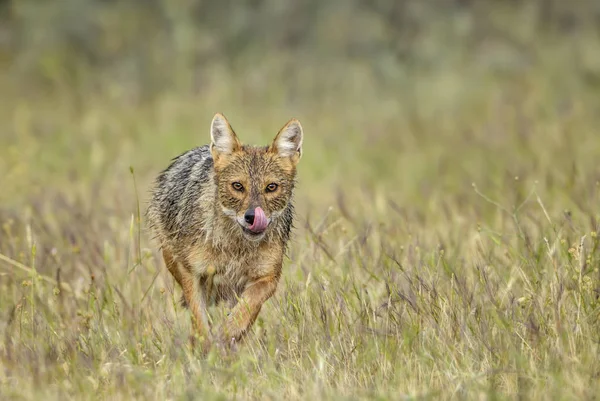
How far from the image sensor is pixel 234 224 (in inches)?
227

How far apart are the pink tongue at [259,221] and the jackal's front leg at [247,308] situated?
34 cm

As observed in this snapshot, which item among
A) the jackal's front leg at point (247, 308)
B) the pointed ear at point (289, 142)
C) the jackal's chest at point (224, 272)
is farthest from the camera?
the pointed ear at point (289, 142)

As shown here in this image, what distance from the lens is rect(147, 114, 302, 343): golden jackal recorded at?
Answer: 5.61 m

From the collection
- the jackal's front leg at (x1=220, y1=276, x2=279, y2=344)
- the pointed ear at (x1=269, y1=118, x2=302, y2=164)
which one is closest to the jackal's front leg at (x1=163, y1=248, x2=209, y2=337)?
the jackal's front leg at (x1=220, y1=276, x2=279, y2=344)

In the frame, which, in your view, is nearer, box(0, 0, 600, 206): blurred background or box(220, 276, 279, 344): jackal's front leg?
box(220, 276, 279, 344): jackal's front leg

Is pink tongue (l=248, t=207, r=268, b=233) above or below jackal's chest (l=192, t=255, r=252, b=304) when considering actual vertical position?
above

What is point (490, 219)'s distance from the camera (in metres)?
8.34

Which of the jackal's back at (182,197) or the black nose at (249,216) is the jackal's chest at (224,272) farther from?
the black nose at (249,216)

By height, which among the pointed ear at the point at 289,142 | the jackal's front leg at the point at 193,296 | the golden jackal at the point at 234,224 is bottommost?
the jackal's front leg at the point at 193,296

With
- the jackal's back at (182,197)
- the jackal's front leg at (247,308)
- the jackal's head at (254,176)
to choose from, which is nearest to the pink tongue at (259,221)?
the jackal's head at (254,176)

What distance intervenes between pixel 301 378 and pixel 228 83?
10477 mm

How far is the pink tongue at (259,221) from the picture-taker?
17.8 ft

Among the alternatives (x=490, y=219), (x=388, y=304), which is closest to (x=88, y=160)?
(x=490, y=219)

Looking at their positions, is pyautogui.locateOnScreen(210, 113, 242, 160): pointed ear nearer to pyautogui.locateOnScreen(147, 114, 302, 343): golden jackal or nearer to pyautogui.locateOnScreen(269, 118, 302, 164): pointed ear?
pyautogui.locateOnScreen(147, 114, 302, 343): golden jackal
